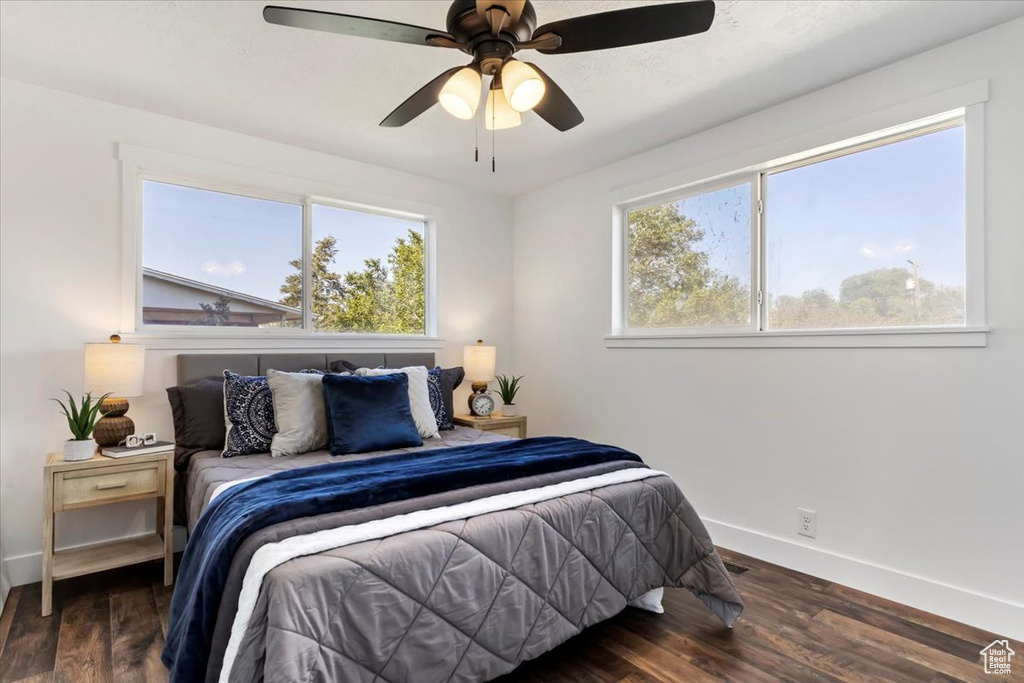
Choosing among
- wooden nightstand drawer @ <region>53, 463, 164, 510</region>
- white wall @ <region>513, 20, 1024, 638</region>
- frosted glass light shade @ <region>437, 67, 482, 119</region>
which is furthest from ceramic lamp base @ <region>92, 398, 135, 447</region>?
white wall @ <region>513, 20, 1024, 638</region>

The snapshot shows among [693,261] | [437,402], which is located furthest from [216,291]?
[693,261]

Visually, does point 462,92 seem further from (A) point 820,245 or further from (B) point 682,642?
(B) point 682,642

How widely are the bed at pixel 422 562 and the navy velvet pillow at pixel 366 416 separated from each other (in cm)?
34

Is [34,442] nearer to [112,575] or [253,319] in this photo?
[112,575]

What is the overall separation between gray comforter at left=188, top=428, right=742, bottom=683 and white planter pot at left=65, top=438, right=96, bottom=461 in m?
0.59

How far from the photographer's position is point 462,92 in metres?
1.81

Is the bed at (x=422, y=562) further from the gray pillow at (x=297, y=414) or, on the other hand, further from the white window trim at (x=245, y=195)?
the white window trim at (x=245, y=195)

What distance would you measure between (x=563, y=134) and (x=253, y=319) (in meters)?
2.37

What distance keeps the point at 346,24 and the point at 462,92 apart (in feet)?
1.36

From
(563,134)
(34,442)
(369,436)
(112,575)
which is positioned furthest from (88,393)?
(563,134)

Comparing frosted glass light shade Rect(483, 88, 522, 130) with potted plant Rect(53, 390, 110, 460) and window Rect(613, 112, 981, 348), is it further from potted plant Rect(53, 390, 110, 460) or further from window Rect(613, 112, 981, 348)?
potted plant Rect(53, 390, 110, 460)

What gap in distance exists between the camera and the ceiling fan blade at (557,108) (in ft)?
6.25

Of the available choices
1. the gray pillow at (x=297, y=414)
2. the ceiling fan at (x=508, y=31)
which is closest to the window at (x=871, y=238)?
the ceiling fan at (x=508, y=31)

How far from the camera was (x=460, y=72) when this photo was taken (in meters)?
1.78
